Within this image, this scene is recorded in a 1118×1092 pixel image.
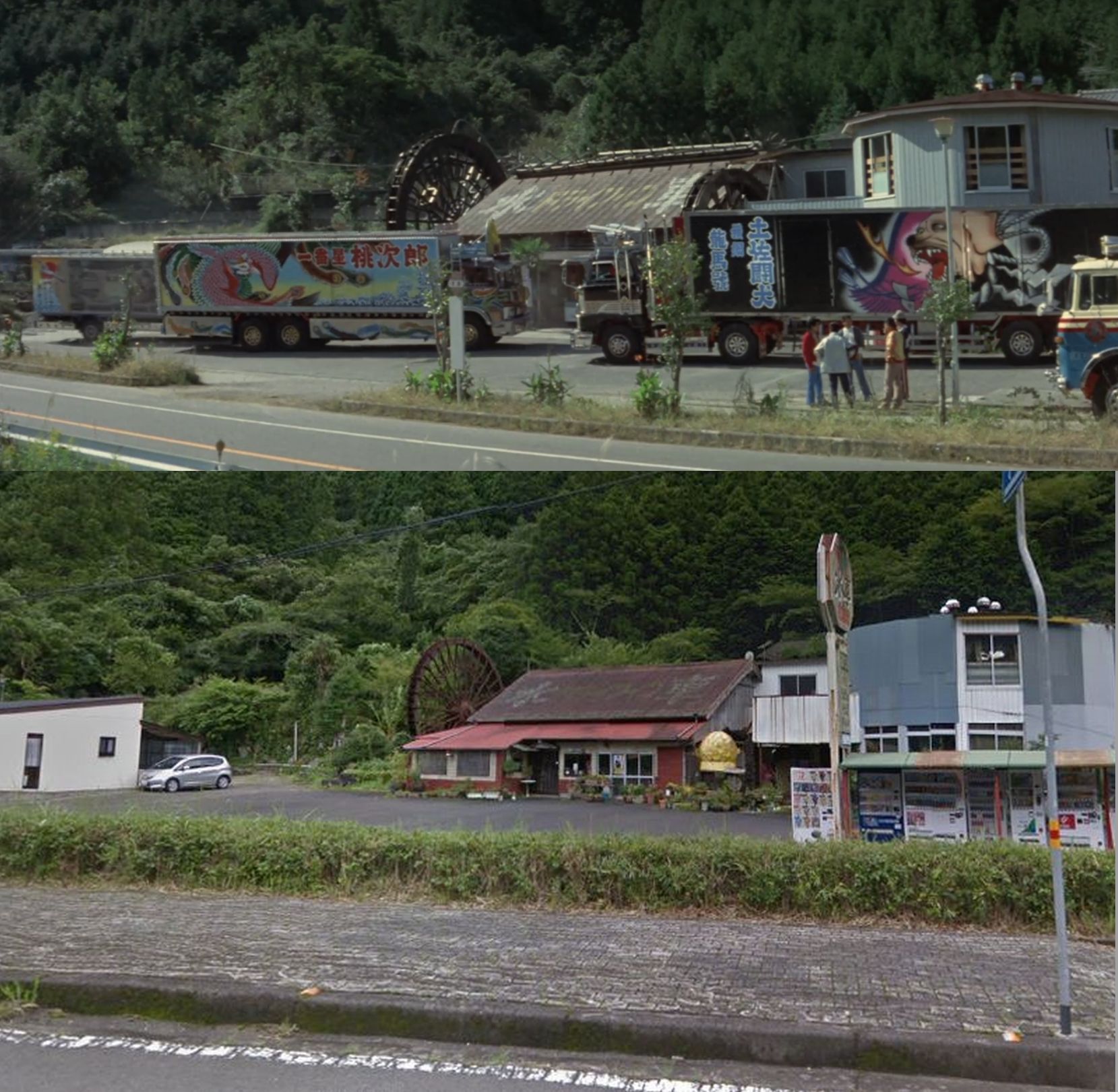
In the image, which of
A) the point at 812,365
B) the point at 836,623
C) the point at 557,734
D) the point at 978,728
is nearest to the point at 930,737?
the point at 978,728

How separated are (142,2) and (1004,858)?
6.85 m

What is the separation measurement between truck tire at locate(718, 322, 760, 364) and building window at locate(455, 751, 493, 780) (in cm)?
382

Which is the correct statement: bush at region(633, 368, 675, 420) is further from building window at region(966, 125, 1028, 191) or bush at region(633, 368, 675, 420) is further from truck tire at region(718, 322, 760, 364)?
building window at region(966, 125, 1028, 191)

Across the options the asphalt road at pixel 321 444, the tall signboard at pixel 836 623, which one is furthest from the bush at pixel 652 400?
the tall signboard at pixel 836 623

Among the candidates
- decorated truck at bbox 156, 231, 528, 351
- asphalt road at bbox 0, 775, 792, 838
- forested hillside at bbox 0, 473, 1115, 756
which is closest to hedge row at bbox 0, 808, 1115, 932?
asphalt road at bbox 0, 775, 792, 838

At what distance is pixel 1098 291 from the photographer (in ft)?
31.9

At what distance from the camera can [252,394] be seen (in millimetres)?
9367

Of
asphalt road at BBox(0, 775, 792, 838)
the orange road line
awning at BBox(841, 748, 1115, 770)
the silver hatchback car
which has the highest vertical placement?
the orange road line

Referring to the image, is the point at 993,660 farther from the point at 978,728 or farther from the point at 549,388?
the point at 549,388

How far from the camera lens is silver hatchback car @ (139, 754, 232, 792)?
10.5 m

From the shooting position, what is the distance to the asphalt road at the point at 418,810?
911cm

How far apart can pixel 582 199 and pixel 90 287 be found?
4.31m

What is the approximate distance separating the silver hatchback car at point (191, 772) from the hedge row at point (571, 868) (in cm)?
170

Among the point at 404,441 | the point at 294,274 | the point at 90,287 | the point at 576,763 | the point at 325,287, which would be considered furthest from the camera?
the point at 294,274
